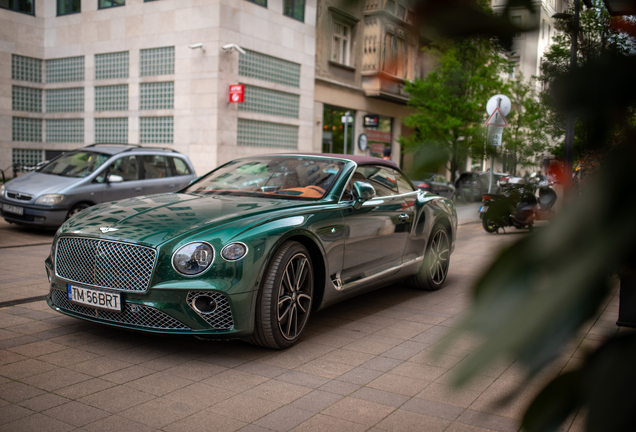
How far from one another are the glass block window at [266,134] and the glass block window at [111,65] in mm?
5067

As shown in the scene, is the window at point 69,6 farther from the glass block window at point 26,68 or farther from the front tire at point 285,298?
the front tire at point 285,298

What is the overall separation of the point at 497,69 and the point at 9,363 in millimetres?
3834

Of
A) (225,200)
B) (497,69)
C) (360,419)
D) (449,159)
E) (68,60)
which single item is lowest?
(360,419)

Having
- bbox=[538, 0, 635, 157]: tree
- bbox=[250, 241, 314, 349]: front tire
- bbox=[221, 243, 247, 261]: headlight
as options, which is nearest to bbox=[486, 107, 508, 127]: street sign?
bbox=[538, 0, 635, 157]: tree

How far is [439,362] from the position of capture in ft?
2.43

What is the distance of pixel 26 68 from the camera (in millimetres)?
24094

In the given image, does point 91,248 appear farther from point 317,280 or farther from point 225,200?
point 317,280

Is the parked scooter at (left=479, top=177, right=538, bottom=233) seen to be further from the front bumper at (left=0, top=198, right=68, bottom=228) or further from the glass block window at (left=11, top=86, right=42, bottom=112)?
the glass block window at (left=11, top=86, right=42, bottom=112)

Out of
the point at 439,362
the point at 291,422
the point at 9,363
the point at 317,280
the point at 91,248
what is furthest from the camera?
the point at 317,280

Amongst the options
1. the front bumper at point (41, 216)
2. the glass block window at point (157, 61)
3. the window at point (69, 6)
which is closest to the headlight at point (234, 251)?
the front bumper at point (41, 216)

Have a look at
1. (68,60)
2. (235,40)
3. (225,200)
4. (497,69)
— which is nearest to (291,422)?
(225,200)

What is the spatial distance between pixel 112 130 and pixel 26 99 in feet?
13.7

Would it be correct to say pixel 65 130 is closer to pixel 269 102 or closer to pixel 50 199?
pixel 269 102

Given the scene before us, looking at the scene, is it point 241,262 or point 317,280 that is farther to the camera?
point 317,280
